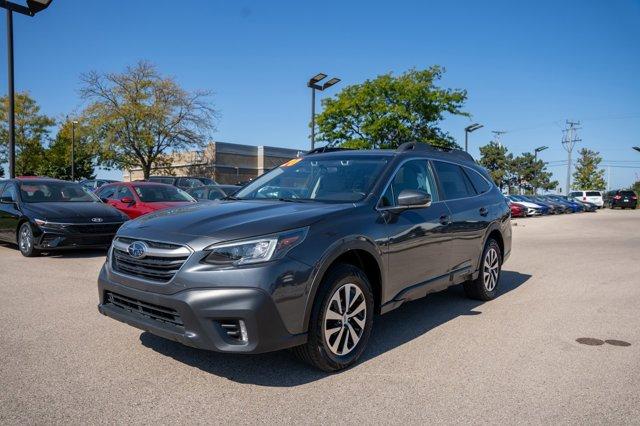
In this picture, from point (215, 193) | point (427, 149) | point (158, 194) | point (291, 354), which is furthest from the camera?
point (215, 193)

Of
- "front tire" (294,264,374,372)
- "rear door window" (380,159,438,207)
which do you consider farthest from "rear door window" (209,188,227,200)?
"front tire" (294,264,374,372)

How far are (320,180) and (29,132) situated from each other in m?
53.5

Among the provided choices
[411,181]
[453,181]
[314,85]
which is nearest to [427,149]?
[453,181]

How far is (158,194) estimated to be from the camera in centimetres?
1250

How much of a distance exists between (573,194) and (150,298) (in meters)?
59.4

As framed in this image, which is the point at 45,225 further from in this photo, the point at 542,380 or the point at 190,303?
the point at 542,380

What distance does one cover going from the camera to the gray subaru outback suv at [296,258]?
3.41 meters

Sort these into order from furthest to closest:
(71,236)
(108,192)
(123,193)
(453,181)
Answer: (108,192) < (123,193) < (71,236) < (453,181)

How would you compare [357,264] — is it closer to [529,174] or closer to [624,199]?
[624,199]

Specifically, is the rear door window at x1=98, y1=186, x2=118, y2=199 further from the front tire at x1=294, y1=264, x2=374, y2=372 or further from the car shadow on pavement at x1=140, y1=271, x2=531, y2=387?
the front tire at x1=294, y1=264, x2=374, y2=372

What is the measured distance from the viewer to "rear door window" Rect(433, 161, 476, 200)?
5656 mm

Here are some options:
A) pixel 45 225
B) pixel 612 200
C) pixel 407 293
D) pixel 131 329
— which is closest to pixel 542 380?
pixel 407 293

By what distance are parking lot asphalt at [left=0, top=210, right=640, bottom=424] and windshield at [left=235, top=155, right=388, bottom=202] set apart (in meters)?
1.38

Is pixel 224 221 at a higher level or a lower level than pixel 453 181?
lower
